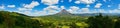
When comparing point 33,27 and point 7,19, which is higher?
point 7,19

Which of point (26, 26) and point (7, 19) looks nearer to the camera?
point (7, 19)

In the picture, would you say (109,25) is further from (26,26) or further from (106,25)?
(26,26)

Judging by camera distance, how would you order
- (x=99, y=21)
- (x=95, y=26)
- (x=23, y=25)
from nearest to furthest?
(x=95, y=26) < (x=99, y=21) < (x=23, y=25)

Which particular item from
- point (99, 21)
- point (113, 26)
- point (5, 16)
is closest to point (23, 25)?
point (5, 16)

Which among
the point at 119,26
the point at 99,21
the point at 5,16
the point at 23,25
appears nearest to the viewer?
the point at 119,26

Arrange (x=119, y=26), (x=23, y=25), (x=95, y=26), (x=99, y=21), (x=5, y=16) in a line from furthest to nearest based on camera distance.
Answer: (x=23, y=25)
(x=5, y=16)
(x=99, y=21)
(x=95, y=26)
(x=119, y=26)

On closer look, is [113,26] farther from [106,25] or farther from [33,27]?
[33,27]

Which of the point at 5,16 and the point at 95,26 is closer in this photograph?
the point at 95,26

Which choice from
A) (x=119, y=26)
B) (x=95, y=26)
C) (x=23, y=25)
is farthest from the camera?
(x=23, y=25)

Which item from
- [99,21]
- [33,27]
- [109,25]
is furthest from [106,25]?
[33,27]
